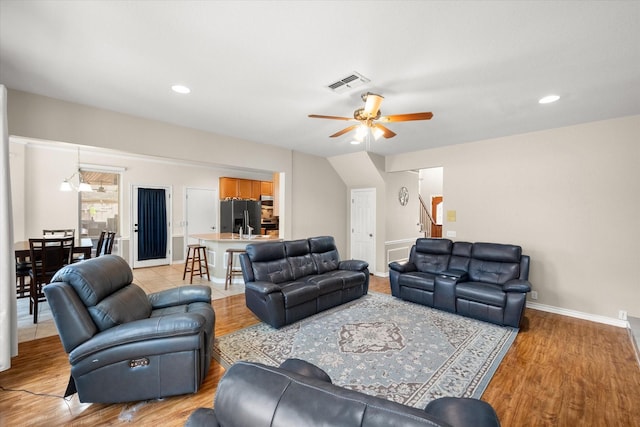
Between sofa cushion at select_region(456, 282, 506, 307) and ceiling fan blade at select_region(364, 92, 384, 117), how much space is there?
8.67 feet

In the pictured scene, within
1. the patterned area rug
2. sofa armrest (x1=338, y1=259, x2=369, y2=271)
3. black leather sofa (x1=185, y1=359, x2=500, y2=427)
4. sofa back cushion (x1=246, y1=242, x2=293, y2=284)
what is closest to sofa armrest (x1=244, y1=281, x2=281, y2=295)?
sofa back cushion (x1=246, y1=242, x2=293, y2=284)

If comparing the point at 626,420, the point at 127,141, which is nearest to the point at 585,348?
the point at 626,420

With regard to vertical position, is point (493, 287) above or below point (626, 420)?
above

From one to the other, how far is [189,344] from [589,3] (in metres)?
3.44

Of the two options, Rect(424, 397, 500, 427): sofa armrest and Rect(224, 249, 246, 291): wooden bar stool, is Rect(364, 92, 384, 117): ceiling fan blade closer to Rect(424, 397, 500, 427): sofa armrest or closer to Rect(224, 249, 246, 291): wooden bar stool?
Rect(424, 397, 500, 427): sofa armrest

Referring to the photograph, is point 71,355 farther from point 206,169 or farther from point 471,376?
point 206,169

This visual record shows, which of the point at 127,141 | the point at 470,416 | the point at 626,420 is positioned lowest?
the point at 626,420

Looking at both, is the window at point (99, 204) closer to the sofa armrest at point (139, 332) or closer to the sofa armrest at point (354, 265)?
the sofa armrest at point (139, 332)

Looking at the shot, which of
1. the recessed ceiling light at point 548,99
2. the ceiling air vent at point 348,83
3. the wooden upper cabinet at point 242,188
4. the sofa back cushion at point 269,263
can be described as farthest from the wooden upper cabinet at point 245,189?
the recessed ceiling light at point 548,99

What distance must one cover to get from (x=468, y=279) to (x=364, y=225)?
8.95 feet

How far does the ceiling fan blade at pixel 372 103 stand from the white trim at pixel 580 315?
3960 mm

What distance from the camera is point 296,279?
4.06 m

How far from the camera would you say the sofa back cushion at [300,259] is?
13.6 feet

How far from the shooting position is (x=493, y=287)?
11.9 feet
